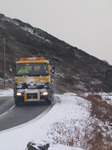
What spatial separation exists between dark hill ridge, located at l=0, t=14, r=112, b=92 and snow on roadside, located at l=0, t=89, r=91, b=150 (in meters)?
46.6

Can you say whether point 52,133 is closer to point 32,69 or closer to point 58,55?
point 32,69

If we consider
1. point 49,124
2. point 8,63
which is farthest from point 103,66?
point 49,124

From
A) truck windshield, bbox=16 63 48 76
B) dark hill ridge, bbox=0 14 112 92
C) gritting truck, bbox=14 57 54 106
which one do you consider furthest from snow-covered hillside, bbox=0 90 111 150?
dark hill ridge, bbox=0 14 112 92

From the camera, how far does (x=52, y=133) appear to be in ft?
39.1

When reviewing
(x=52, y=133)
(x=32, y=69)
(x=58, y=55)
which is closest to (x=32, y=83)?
(x=32, y=69)

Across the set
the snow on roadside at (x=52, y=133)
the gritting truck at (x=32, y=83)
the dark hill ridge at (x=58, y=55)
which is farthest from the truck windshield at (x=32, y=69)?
Answer: the dark hill ridge at (x=58, y=55)

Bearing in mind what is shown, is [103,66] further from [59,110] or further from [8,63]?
[59,110]

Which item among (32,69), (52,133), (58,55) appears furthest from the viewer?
(58,55)

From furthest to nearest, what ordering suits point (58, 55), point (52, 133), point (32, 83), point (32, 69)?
1. point (58, 55)
2. point (32, 69)
3. point (32, 83)
4. point (52, 133)

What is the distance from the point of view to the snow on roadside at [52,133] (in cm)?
964

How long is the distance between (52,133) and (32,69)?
33.1ft

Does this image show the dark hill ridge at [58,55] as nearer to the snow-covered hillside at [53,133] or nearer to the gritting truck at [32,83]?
the gritting truck at [32,83]

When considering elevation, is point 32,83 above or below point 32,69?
below

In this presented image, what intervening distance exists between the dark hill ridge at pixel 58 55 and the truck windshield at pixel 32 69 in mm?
40129
